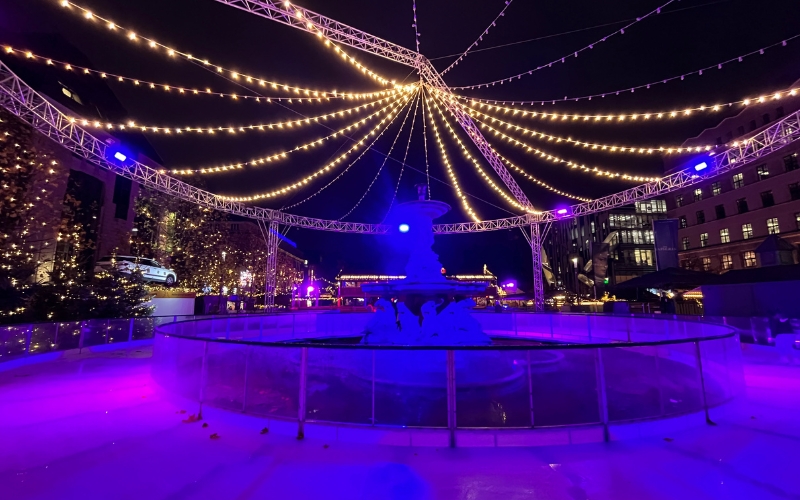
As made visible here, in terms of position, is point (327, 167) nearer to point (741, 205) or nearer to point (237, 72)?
point (237, 72)

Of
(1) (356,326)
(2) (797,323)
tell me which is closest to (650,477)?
(2) (797,323)

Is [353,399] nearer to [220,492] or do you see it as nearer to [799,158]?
[220,492]

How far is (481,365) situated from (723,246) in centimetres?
4488

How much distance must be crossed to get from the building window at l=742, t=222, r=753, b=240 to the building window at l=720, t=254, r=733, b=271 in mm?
2346

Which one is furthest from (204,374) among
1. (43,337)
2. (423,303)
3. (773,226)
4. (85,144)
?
(773,226)

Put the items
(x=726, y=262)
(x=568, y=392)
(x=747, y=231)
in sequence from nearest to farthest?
(x=568, y=392) < (x=747, y=231) < (x=726, y=262)

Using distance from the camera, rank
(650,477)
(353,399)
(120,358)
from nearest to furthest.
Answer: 1. (650,477)
2. (353,399)
3. (120,358)

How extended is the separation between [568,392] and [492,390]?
122cm

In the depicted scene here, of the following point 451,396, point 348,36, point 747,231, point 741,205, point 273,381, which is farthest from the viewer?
point 741,205

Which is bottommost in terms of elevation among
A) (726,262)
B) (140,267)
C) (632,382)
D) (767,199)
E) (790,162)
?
(632,382)

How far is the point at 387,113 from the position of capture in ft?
52.9

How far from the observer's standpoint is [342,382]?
15.8 feet

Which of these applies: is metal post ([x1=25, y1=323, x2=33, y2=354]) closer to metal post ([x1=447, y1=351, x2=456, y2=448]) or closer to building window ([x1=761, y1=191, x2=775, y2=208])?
metal post ([x1=447, y1=351, x2=456, y2=448])

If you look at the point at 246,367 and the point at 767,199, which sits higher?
the point at 767,199
